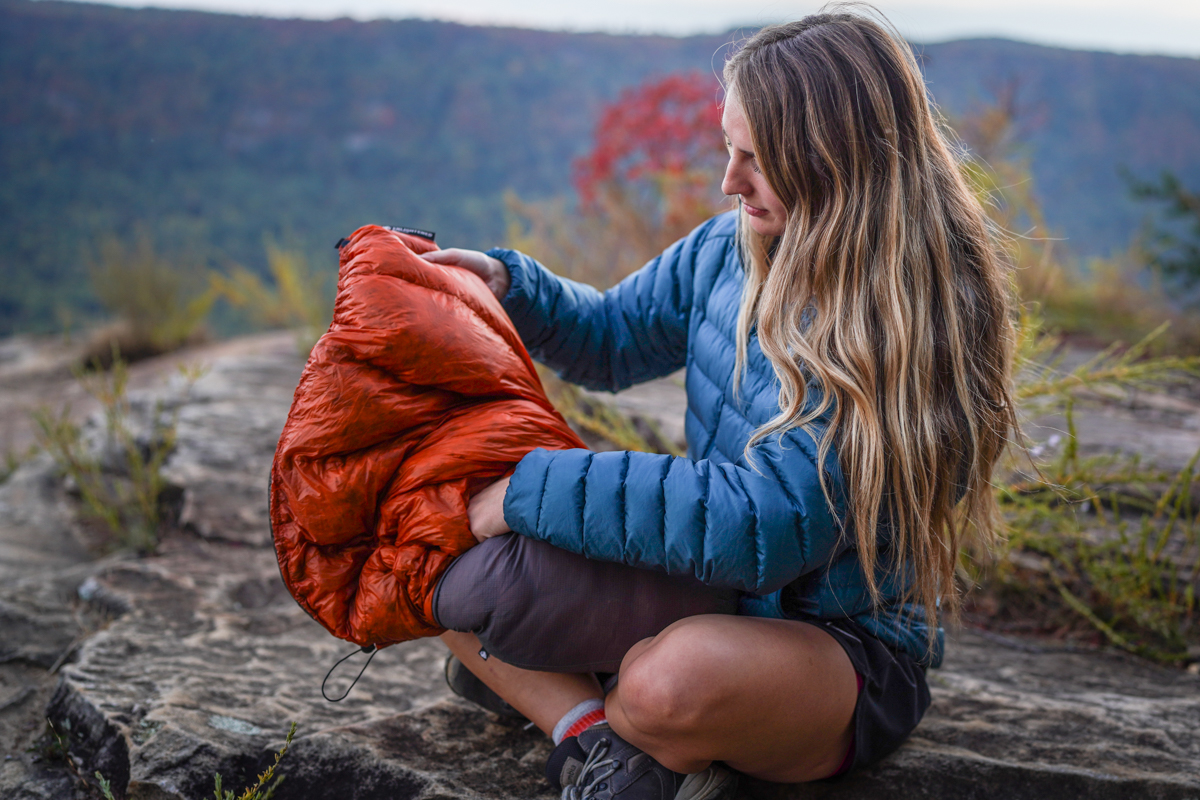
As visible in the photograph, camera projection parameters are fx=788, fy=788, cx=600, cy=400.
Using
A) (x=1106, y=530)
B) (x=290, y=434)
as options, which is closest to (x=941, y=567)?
(x=290, y=434)

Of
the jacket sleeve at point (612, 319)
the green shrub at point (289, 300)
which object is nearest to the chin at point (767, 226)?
the jacket sleeve at point (612, 319)

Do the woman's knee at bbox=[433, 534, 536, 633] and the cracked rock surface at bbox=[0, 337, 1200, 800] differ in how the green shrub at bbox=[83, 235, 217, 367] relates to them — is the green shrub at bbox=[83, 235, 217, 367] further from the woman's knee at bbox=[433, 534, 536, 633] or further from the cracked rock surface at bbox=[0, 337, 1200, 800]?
the woman's knee at bbox=[433, 534, 536, 633]

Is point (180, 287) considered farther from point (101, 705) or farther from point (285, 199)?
point (285, 199)

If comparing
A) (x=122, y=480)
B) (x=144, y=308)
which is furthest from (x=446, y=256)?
(x=144, y=308)

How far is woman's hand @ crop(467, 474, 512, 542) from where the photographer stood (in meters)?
1.16

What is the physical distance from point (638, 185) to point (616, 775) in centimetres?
596

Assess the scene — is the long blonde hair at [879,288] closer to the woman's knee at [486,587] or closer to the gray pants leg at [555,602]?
the gray pants leg at [555,602]

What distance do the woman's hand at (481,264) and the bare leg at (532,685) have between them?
0.65 metres

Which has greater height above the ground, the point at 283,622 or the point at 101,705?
the point at 101,705

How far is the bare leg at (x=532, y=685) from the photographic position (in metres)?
1.32

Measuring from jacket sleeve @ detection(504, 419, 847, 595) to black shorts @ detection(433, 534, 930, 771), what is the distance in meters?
0.07

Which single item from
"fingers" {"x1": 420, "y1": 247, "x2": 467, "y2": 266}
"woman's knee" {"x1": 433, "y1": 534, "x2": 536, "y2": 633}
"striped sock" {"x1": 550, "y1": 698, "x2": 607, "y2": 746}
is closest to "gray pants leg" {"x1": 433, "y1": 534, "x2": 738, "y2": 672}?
"woman's knee" {"x1": 433, "y1": 534, "x2": 536, "y2": 633}

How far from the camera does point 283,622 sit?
2.11 meters

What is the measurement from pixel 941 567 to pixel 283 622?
166 cm
